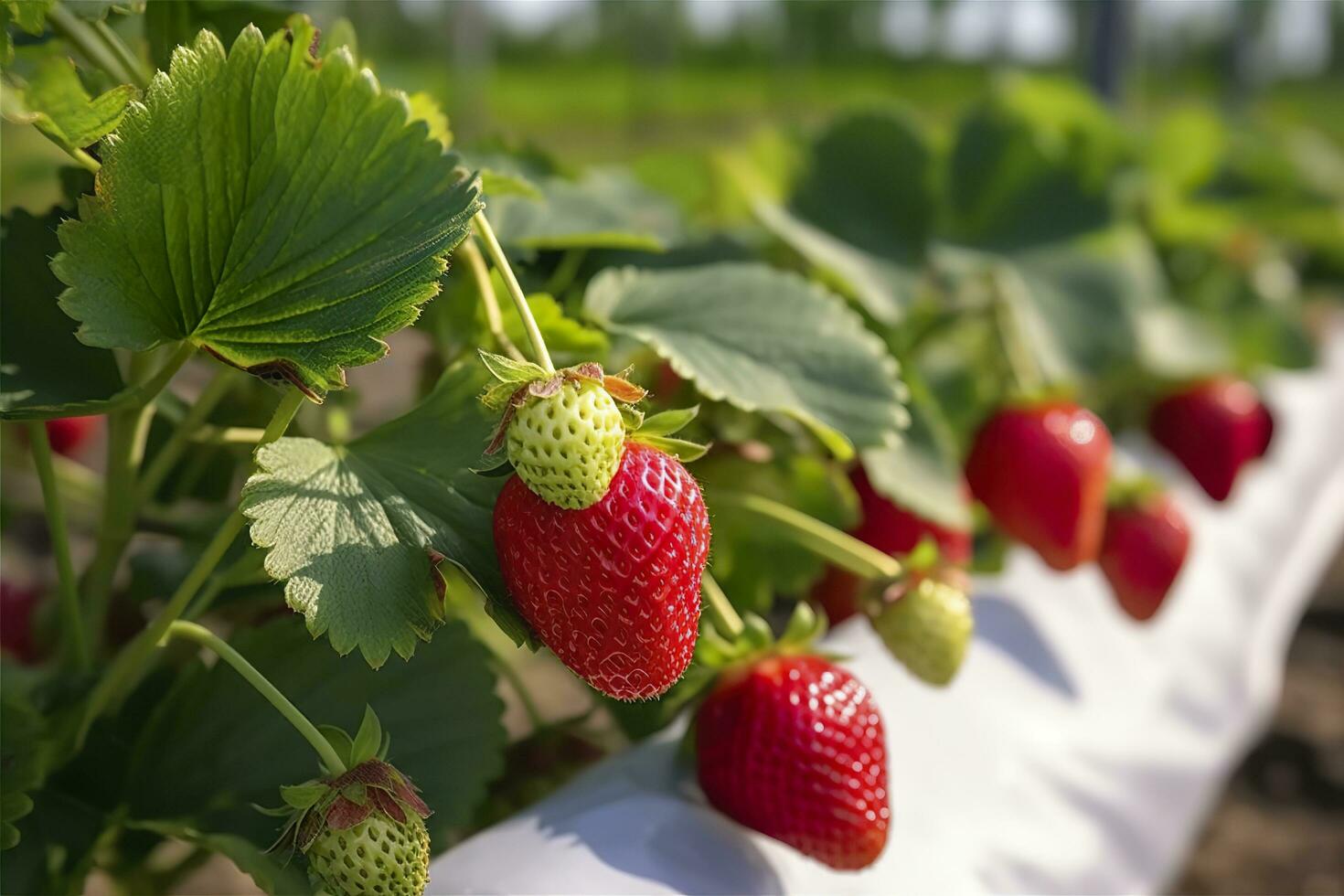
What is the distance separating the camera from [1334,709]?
158cm

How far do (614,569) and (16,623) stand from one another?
53 cm

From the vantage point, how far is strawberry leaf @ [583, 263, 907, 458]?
59 cm

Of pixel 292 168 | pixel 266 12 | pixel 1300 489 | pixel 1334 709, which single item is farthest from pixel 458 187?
pixel 1334 709

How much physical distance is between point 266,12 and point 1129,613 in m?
0.74

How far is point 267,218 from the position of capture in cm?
44

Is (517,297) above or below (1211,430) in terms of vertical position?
above

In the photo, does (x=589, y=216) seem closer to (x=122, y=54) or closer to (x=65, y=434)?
(x=122, y=54)

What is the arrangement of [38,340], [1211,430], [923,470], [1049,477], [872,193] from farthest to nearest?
[1211,430] → [872,193] → [1049,477] → [923,470] → [38,340]

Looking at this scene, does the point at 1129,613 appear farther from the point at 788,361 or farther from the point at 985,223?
the point at 788,361

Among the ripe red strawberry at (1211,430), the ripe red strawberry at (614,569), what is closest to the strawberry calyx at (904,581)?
the ripe red strawberry at (614,569)

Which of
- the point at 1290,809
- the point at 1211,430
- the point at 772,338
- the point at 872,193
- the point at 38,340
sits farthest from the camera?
the point at 1290,809

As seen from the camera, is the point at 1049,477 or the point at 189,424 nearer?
the point at 189,424

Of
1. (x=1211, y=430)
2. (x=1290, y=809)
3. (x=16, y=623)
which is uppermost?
(x=16, y=623)

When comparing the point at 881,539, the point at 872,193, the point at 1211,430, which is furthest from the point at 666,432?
the point at 1211,430
